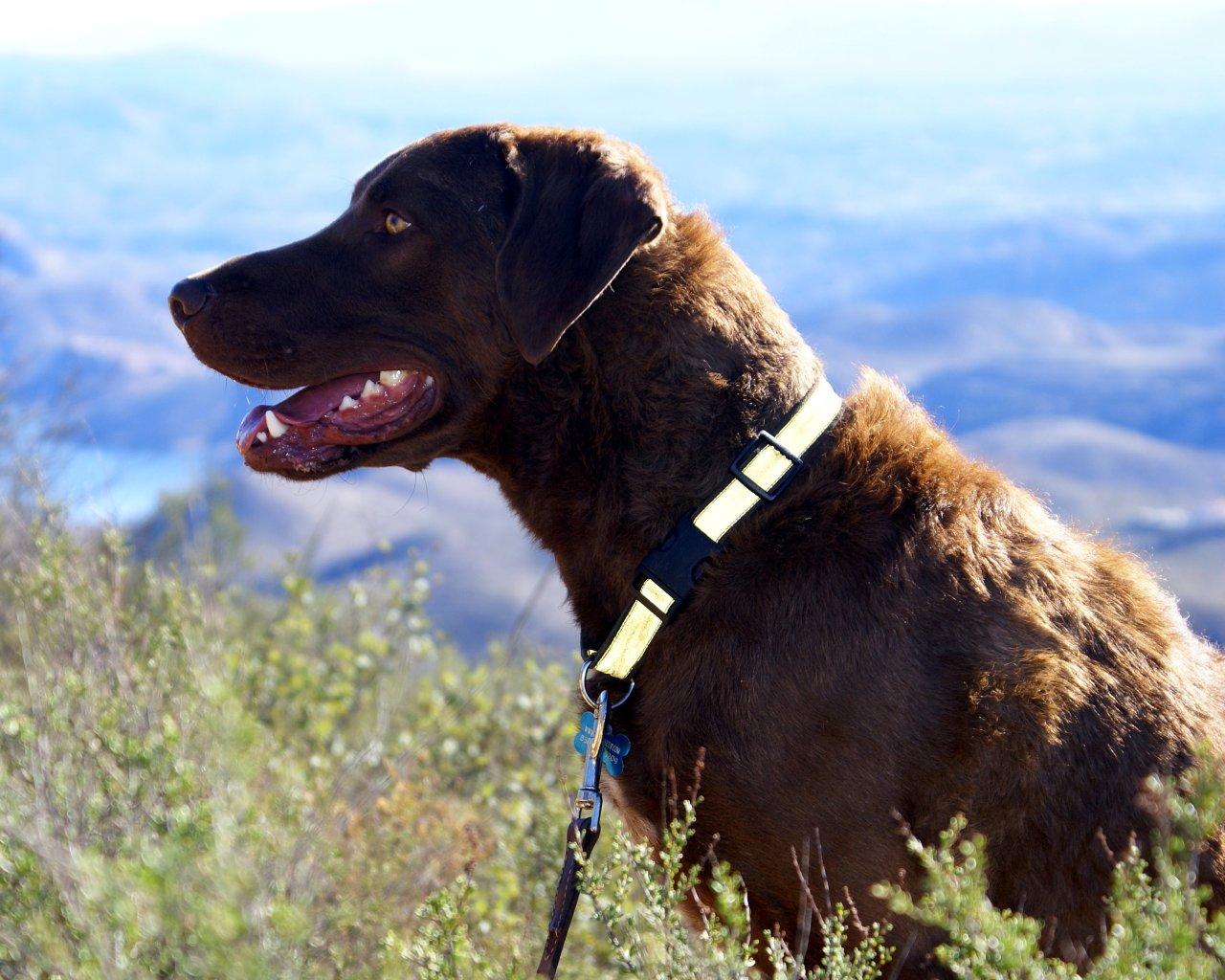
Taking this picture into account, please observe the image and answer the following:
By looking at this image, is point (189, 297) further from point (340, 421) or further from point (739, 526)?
point (739, 526)

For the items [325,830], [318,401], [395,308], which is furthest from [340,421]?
[325,830]

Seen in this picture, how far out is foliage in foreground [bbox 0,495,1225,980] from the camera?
5.95 ft

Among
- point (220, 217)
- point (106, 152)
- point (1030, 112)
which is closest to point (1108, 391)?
point (1030, 112)

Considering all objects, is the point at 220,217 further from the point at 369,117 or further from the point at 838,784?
the point at 838,784

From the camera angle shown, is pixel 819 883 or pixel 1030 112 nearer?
pixel 819 883

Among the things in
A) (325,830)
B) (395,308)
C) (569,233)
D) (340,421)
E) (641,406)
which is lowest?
(325,830)

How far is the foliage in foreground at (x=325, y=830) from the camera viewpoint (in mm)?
1814

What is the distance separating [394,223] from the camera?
3066mm

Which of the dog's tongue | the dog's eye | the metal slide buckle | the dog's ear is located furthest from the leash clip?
the dog's eye

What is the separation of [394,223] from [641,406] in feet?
2.93

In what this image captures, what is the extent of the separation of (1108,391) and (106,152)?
7454cm

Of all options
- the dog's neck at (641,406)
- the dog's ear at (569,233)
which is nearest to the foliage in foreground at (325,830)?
the dog's neck at (641,406)

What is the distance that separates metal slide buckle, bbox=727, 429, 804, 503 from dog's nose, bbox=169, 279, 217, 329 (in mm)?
1509

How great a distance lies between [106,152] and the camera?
90.4 m
